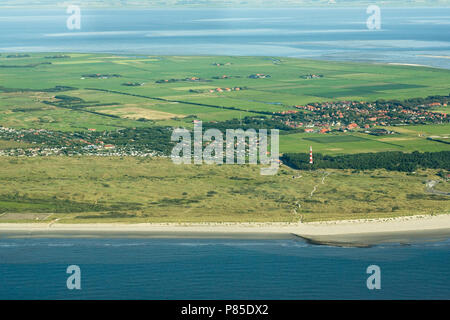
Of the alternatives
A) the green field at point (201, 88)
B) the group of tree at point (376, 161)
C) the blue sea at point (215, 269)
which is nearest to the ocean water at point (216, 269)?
the blue sea at point (215, 269)

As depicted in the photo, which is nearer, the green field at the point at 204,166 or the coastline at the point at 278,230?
the coastline at the point at 278,230

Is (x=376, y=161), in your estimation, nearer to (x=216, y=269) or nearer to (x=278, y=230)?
(x=278, y=230)

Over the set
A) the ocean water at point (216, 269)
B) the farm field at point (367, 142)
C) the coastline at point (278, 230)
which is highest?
the farm field at point (367, 142)

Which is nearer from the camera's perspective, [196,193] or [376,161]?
[196,193]

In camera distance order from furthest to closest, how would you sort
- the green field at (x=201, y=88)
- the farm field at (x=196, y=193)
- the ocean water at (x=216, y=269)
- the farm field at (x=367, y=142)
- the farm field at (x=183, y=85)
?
1. the farm field at (x=183, y=85)
2. the green field at (x=201, y=88)
3. the farm field at (x=367, y=142)
4. the farm field at (x=196, y=193)
5. the ocean water at (x=216, y=269)

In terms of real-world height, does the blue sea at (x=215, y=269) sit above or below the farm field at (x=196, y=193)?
below

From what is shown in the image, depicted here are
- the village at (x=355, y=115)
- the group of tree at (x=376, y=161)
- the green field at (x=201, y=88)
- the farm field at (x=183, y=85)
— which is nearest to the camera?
the group of tree at (x=376, y=161)

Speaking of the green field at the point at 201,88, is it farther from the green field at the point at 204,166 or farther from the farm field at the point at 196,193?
the farm field at the point at 196,193

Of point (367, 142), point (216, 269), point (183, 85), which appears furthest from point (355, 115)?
point (216, 269)
